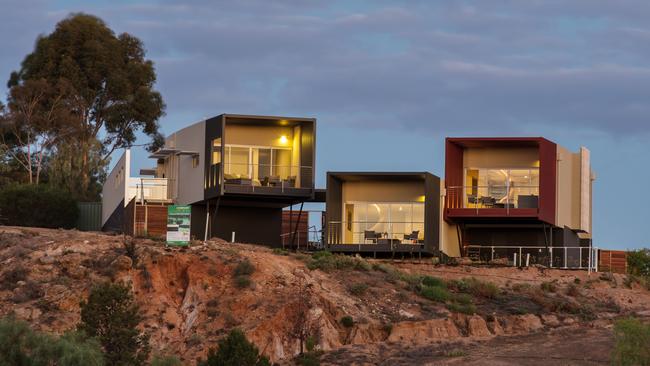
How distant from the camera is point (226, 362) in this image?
46.7 meters

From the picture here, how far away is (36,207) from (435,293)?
2873 centimetres

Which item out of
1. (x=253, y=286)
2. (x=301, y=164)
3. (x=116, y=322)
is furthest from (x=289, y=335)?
(x=301, y=164)

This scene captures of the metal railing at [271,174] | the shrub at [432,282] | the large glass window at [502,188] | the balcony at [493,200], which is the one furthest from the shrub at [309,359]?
the large glass window at [502,188]

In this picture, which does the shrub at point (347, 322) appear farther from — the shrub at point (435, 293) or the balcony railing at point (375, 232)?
the balcony railing at point (375, 232)

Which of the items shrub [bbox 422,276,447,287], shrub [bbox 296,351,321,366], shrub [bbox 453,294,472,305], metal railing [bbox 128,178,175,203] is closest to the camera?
shrub [bbox 296,351,321,366]

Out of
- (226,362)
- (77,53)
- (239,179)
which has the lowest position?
(226,362)

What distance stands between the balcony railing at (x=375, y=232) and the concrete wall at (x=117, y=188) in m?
10.2

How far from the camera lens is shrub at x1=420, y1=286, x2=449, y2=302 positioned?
5591cm

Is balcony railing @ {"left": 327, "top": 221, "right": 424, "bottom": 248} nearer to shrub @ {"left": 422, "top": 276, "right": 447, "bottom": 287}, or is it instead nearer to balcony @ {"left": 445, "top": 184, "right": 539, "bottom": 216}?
balcony @ {"left": 445, "top": 184, "right": 539, "bottom": 216}

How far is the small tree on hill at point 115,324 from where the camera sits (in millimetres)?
47259

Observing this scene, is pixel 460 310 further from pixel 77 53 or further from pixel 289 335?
pixel 77 53

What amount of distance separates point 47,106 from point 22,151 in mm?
3062

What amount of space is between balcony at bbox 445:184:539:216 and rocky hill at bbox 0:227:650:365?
395cm

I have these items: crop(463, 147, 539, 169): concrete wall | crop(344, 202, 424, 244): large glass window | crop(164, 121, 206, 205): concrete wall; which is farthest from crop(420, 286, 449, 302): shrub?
crop(164, 121, 206, 205): concrete wall
